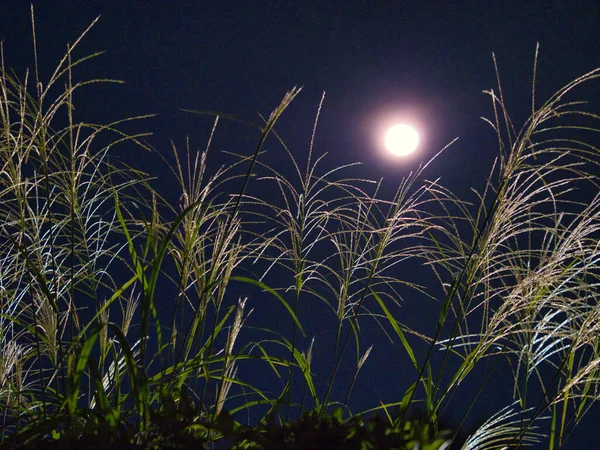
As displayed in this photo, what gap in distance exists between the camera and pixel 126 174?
5.15ft

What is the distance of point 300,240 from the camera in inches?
54.7

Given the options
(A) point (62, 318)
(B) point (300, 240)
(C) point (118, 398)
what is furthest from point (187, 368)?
(A) point (62, 318)

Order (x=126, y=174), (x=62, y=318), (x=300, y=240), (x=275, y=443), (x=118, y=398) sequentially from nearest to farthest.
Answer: (x=275, y=443) < (x=118, y=398) < (x=300, y=240) < (x=126, y=174) < (x=62, y=318)

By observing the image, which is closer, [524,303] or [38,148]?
[38,148]

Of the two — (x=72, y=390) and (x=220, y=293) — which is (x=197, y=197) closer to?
(x=220, y=293)

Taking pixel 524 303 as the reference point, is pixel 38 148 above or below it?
above

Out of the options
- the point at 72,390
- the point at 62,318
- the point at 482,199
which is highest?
the point at 482,199

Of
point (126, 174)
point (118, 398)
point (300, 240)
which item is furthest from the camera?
point (126, 174)

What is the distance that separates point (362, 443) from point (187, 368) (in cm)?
56

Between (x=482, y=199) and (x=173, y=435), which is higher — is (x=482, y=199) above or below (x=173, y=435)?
above

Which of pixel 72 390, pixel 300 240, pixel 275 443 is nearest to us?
pixel 275 443

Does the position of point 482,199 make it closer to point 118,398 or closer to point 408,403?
point 408,403

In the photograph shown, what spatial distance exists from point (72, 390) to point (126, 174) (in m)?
0.74

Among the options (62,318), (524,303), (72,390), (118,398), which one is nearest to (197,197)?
(118,398)
